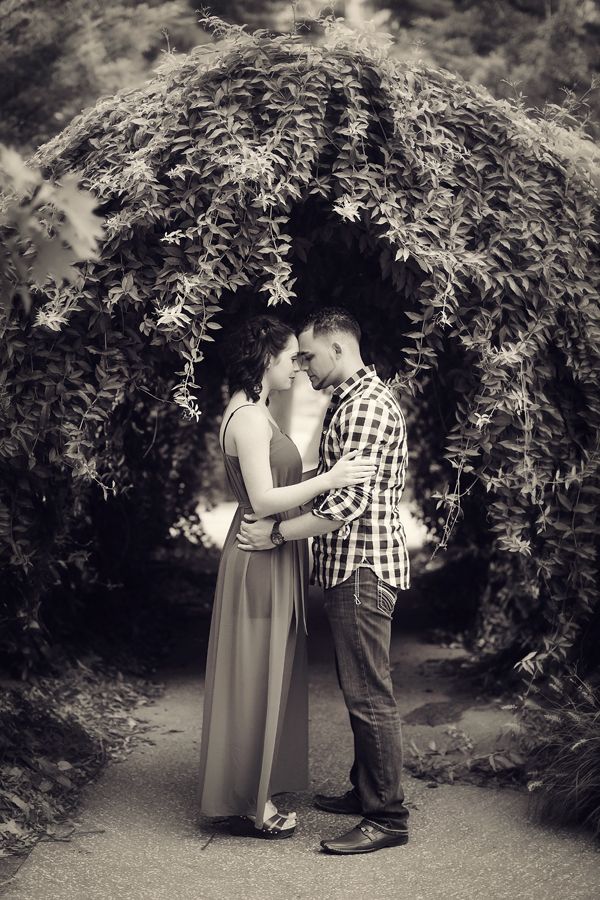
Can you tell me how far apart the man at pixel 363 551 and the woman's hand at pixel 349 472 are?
54mm

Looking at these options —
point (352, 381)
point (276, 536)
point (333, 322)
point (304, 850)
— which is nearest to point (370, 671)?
point (276, 536)

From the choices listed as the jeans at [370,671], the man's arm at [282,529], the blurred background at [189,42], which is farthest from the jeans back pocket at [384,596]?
the blurred background at [189,42]

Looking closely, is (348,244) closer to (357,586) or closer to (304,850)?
(357,586)

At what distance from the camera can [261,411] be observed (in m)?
3.84

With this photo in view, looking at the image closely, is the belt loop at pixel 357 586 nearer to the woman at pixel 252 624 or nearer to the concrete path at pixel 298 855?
the woman at pixel 252 624

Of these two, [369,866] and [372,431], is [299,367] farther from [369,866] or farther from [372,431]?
[369,866]

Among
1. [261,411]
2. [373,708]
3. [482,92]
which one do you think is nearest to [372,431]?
[261,411]

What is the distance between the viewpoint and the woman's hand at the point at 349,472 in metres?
3.60

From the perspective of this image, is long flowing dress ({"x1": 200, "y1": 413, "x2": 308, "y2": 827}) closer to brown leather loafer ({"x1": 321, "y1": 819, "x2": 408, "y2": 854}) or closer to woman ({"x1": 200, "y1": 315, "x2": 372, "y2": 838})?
woman ({"x1": 200, "y1": 315, "x2": 372, "y2": 838})

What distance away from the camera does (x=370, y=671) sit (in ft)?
12.4

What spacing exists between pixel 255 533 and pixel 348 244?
1573mm

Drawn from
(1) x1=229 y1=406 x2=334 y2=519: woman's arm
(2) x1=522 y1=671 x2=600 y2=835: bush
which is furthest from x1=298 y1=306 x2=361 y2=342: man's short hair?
(2) x1=522 y1=671 x2=600 y2=835: bush

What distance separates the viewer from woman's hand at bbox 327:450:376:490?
3604mm

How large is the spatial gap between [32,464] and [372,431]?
1.50 metres
